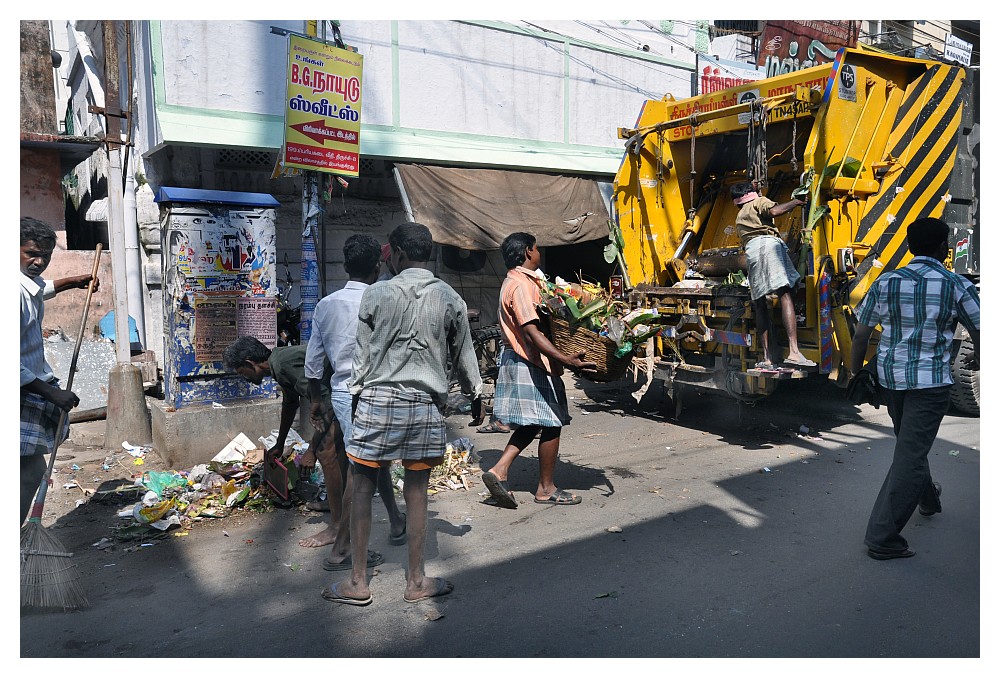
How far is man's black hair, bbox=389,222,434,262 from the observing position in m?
3.26

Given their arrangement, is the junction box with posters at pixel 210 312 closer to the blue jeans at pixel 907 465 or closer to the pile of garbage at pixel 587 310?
the pile of garbage at pixel 587 310

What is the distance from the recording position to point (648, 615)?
3.03m

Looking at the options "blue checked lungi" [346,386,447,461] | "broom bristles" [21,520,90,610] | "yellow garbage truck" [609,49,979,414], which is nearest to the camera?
"blue checked lungi" [346,386,447,461]

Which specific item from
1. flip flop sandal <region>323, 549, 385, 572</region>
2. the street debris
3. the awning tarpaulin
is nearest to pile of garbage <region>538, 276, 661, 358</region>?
the street debris

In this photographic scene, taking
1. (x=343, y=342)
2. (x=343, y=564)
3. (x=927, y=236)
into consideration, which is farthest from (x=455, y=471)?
(x=927, y=236)

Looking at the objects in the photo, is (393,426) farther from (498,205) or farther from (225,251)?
(498,205)

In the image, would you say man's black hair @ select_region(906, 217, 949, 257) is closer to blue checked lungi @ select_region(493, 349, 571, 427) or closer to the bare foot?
blue checked lungi @ select_region(493, 349, 571, 427)

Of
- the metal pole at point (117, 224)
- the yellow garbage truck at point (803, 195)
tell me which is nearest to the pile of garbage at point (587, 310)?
the yellow garbage truck at point (803, 195)

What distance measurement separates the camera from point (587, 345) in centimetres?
428

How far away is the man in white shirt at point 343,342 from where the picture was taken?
3.56 meters

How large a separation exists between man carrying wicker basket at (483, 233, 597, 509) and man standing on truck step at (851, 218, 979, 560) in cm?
152

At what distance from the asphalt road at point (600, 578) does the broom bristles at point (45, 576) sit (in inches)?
2.7
